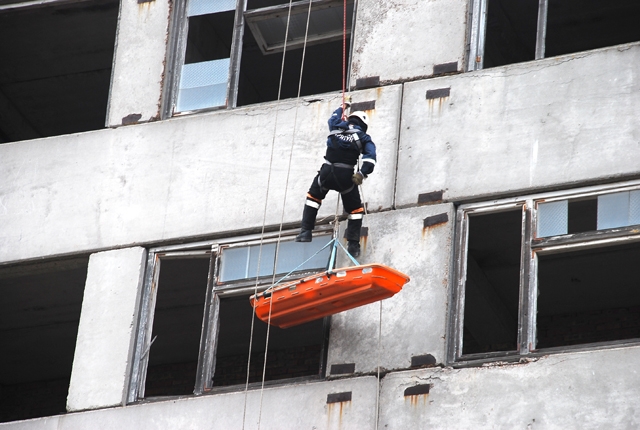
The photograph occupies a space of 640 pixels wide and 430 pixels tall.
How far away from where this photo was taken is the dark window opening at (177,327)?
16891 mm

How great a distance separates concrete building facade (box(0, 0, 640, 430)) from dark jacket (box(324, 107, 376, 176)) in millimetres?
578

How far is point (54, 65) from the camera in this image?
61.1 feet

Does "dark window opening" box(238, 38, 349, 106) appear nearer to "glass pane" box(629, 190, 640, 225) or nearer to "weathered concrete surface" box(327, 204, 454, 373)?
"weathered concrete surface" box(327, 204, 454, 373)

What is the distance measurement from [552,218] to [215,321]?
11.1 ft

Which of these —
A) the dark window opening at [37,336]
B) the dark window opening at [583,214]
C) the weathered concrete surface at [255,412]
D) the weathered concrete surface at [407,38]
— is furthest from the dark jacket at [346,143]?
the dark window opening at [37,336]

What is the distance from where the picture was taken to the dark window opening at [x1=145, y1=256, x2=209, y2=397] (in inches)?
665

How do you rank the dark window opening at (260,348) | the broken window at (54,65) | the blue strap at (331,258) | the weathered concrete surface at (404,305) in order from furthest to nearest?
1. the dark window opening at (260,348)
2. the broken window at (54,65)
3. the blue strap at (331,258)
4. the weathered concrete surface at (404,305)

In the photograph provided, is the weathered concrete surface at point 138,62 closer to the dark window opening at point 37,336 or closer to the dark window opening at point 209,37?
the dark window opening at point 209,37

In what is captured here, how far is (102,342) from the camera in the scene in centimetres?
1404

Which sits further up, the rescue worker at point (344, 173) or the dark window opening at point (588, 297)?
the dark window opening at point (588, 297)

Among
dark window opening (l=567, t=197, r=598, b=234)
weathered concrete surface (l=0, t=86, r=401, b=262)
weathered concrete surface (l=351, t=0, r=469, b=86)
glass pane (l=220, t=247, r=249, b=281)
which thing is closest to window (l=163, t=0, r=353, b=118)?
weathered concrete surface (l=0, t=86, r=401, b=262)

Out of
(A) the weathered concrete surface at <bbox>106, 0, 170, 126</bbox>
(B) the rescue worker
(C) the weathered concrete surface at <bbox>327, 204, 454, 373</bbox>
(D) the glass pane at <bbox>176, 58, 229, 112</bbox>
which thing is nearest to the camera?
(C) the weathered concrete surface at <bbox>327, 204, 454, 373</bbox>

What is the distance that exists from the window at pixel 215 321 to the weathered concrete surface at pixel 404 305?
34 centimetres

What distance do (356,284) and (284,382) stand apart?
52.9 inches
